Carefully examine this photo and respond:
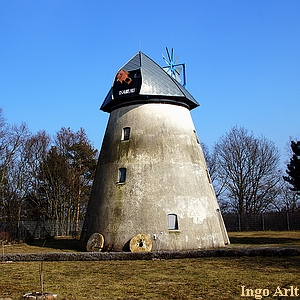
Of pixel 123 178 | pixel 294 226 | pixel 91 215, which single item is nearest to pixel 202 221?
pixel 123 178

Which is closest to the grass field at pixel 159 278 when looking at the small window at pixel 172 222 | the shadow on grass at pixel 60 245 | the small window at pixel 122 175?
the small window at pixel 172 222

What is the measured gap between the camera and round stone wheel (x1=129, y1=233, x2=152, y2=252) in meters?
19.1

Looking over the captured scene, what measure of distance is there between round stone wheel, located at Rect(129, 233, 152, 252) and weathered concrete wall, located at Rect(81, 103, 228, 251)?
269 millimetres

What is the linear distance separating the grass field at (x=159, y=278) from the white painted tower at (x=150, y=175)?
4.74m

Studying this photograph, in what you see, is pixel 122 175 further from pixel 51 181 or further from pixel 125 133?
pixel 51 181

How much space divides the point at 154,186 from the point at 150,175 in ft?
2.09

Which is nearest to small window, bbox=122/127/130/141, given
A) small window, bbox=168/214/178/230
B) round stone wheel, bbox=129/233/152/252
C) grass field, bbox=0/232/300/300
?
small window, bbox=168/214/178/230

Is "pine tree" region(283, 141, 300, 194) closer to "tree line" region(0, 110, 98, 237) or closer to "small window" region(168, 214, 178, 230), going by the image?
"small window" region(168, 214, 178, 230)

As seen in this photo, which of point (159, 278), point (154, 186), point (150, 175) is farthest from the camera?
point (150, 175)

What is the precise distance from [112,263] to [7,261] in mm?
4789

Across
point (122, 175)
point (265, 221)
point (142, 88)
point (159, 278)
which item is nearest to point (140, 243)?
point (122, 175)

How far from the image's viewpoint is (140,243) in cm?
1928

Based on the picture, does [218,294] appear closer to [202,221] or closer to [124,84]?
[202,221]

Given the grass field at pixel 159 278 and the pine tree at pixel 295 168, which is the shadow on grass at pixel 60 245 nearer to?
the grass field at pixel 159 278
